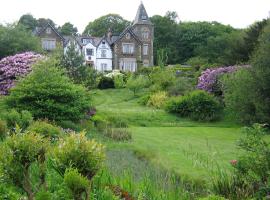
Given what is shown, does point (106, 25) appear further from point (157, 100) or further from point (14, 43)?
point (157, 100)

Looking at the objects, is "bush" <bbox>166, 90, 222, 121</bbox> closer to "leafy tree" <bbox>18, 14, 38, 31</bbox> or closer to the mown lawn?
the mown lawn

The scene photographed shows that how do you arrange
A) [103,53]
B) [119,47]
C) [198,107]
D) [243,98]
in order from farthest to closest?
[119,47] < [103,53] < [198,107] < [243,98]

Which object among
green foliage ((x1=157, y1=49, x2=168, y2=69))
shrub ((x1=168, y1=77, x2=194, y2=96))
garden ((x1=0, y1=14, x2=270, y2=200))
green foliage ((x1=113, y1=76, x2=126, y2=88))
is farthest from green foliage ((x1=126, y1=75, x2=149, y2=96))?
shrub ((x1=168, y1=77, x2=194, y2=96))

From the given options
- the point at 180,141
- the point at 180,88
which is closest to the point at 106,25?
the point at 180,88

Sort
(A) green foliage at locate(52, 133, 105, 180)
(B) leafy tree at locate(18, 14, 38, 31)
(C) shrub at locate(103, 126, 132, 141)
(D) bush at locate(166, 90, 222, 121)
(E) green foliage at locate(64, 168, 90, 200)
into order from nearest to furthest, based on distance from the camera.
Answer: (E) green foliage at locate(64, 168, 90, 200) → (A) green foliage at locate(52, 133, 105, 180) → (C) shrub at locate(103, 126, 132, 141) → (D) bush at locate(166, 90, 222, 121) → (B) leafy tree at locate(18, 14, 38, 31)

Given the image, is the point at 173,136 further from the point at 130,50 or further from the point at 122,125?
the point at 130,50

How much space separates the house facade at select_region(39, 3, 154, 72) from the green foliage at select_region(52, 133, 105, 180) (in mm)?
56155

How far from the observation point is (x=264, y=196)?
283 inches

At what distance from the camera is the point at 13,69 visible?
22688 millimetres

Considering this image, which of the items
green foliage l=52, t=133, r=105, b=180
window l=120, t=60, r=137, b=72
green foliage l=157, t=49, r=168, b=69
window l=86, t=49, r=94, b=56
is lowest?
window l=120, t=60, r=137, b=72

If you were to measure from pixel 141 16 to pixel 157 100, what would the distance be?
4056cm

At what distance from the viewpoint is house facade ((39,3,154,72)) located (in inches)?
2445

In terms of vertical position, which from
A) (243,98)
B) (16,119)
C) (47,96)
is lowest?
(16,119)

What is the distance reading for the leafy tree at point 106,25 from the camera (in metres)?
83.7
